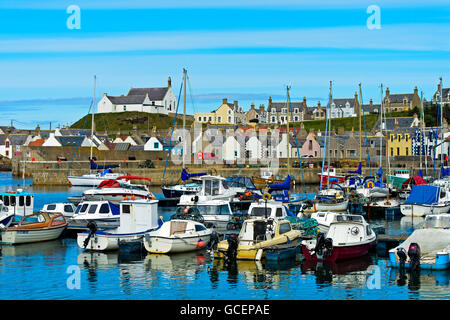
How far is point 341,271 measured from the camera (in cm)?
2827

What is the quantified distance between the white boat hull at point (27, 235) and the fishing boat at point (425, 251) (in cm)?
1725

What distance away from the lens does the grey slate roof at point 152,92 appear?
154m

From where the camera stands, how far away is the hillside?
14525 cm

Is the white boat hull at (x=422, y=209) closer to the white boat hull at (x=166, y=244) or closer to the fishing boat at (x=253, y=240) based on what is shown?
the fishing boat at (x=253, y=240)

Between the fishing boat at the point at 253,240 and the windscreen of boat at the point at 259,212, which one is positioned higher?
the windscreen of boat at the point at 259,212

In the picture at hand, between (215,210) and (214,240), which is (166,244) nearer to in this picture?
(214,240)

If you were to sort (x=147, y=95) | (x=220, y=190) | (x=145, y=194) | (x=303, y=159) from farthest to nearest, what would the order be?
(x=147, y=95) → (x=303, y=159) → (x=145, y=194) → (x=220, y=190)

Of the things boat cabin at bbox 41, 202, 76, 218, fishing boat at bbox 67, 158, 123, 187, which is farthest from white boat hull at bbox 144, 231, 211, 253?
fishing boat at bbox 67, 158, 123, 187

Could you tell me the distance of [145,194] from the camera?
5388 centimetres

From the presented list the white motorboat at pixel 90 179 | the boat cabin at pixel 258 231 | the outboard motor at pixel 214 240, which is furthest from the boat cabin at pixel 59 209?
the white motorboat at pixel 90 179
